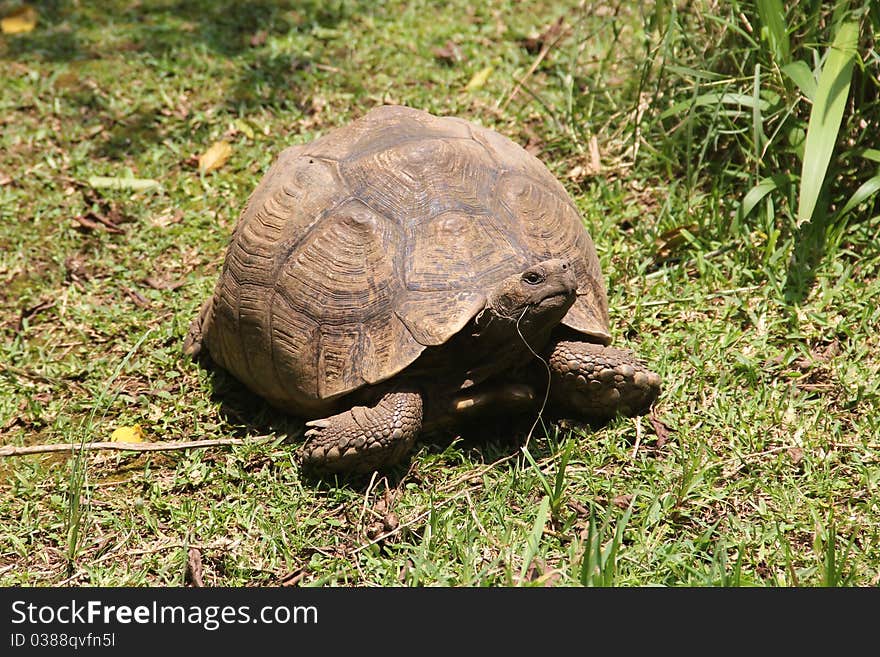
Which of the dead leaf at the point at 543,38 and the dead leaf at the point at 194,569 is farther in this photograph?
the dead leaf at the point at 543,38

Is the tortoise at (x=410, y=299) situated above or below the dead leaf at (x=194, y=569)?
above

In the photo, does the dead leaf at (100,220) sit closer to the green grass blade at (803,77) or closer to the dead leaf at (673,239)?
the dead leaf at (673,239)

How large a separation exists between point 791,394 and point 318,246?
195 centimetres

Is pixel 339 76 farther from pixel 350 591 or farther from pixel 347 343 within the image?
pixel 350 591

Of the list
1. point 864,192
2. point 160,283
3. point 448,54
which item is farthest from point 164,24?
point 864,192

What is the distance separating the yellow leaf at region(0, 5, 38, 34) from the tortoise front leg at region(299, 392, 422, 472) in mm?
4787

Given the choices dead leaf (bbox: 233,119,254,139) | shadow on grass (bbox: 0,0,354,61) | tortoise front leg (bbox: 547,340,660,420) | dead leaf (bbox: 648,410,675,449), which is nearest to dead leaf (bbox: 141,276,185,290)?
dead leaf (bbox: 233,119,254,139)

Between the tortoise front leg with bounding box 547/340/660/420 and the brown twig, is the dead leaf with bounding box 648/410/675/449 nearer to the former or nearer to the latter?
the tortoise front leg with bounding box 547/340/660/420

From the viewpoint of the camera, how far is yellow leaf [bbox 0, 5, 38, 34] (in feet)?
22.4

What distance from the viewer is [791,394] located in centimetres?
386

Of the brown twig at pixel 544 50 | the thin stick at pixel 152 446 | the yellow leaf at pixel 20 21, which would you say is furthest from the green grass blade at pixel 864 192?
the yellow leaf at pixel 20 21

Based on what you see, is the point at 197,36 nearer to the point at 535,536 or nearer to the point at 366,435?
the point at 366,435

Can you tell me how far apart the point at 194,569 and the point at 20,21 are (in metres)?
5.15

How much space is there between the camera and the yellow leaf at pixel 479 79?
5.96 meters
